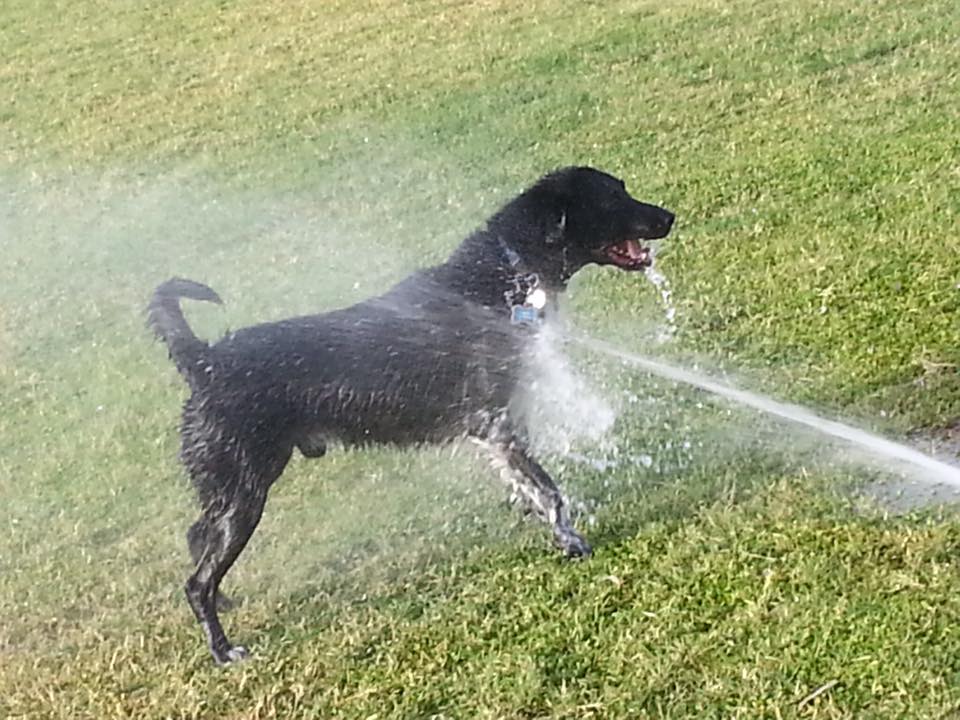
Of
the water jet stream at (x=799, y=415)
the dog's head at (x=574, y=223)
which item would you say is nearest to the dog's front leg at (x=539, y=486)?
the dog's head at (x=574, y=223)

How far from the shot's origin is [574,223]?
15.7 ft

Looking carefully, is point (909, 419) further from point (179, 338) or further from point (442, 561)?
point (179, 338)

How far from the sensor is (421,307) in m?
4.64

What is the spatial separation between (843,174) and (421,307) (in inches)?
176

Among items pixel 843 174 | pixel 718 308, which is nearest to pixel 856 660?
pixel 718 308

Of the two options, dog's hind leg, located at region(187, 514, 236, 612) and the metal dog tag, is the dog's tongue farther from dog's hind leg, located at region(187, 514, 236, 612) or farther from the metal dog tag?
dog's hind leg, located at region(187, 514, 236, 612)

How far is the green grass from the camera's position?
160 inches

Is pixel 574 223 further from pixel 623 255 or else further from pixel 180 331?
pixel 180 331

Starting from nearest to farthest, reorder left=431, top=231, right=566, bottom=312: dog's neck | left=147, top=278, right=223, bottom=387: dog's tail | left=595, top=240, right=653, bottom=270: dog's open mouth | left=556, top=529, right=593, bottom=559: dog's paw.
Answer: left=147, top=278, right=223, bottom=387: dog's tail, left=556, top=529, right=593, bottom=559: dog's paw, left=431, top=231, right=566, bottom=312: dog's neck, left=595, top=240, right=653, bottom=270: dog's open mouth

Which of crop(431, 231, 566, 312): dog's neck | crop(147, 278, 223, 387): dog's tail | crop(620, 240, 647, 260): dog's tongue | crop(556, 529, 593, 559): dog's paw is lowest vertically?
crop(556, 529, 593, 559): dog's paw

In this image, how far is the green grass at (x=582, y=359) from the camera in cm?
407

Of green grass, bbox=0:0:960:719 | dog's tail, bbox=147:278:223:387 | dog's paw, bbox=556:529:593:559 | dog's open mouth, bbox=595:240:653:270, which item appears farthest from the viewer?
dog's open mouth, bbox=595:240:653:270

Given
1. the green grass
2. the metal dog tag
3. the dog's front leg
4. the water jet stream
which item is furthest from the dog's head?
the water jet stream

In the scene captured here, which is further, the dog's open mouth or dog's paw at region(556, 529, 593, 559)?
the dog's open mouth
